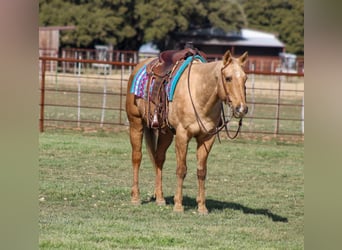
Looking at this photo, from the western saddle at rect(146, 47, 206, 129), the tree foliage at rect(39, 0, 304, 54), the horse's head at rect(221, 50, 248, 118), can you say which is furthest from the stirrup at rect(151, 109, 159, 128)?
the tree foliage at rect(39, 0, 304, 54)

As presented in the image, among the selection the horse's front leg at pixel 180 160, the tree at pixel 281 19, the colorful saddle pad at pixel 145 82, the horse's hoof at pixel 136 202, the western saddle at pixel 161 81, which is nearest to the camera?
the horse's front leg at pixel 180 160

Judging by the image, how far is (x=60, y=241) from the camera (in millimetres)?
4555

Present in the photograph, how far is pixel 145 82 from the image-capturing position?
23.5ft

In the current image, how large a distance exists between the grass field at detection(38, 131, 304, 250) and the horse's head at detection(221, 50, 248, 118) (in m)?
1.02

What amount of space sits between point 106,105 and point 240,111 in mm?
16973

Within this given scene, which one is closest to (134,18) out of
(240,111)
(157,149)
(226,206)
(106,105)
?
(106,105)

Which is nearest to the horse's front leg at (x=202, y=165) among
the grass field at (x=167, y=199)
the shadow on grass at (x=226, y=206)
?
the grass field at (x=167, y=199)

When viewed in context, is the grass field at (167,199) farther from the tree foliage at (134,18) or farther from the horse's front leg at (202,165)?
the tree foliage at (134,18)

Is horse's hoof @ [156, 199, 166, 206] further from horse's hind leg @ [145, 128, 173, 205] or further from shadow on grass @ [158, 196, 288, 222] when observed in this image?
shadow on grass @ [158, 196, 288, 222]

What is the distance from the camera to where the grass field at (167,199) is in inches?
197

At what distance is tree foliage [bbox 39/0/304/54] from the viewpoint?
154 feet

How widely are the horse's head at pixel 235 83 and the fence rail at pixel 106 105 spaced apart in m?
7.70

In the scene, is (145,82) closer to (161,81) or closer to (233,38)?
(161,81)
